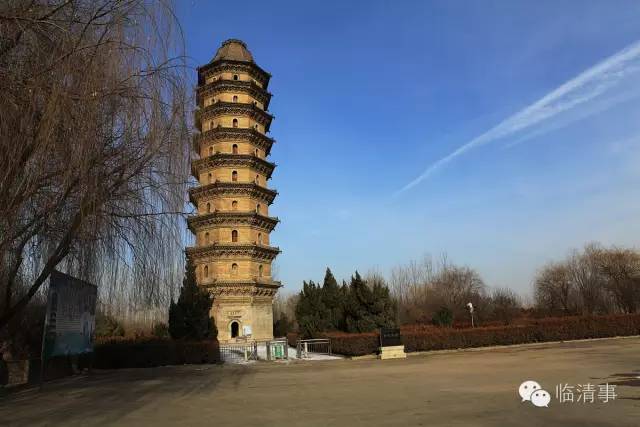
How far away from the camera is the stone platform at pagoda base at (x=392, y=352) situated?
20.0 m

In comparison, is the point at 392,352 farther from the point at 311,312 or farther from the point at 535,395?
the point at 535,395

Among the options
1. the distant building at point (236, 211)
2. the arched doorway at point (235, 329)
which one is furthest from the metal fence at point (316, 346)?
the arched doorway at point (235, 329)

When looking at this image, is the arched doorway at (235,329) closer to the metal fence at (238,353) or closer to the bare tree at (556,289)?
the metal fence at (238,353)

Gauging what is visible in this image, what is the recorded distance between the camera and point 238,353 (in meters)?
25.1

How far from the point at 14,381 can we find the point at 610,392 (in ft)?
Result: 51.9

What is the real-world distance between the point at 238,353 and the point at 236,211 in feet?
33.5

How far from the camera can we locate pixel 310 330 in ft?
91.7

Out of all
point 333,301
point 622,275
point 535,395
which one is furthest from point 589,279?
point 535,395

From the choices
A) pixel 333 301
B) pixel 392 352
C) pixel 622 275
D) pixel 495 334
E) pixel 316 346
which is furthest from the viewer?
pixel 622 275

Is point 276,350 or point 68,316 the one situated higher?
point 68,316

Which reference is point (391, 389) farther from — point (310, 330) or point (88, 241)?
point (310, 330)

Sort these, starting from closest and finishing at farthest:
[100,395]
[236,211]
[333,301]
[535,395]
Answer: [535,395] → [100,395] → [333,301] → [236,211]

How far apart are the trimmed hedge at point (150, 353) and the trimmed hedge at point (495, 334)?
595 cm

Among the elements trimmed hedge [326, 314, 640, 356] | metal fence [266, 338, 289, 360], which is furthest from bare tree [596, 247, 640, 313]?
metal fence [266, 338, 289, 360]
